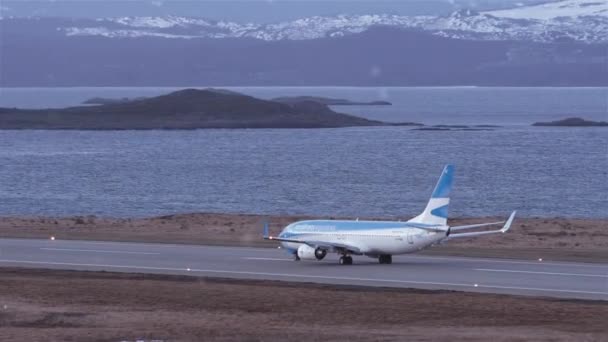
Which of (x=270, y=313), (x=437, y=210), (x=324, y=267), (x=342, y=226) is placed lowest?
(x=324, y=267)

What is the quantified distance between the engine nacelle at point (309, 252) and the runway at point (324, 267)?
1.11 feet

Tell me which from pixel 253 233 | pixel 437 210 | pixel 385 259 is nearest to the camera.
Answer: pixel 437 210

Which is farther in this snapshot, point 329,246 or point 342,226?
point 342,226

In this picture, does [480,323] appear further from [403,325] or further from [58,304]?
[58,304]

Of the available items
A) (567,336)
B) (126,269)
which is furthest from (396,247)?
(567,336)

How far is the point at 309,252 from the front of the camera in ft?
171

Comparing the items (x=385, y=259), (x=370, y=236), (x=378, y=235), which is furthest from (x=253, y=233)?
(x=378, y=235)

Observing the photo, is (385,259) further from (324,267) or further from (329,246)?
(324,267)

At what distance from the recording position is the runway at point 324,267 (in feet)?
145

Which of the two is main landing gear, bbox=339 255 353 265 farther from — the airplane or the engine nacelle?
the engine nacelle

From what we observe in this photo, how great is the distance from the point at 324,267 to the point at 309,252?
178 centimetres

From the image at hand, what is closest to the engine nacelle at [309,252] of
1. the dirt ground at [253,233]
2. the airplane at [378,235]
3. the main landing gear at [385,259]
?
the airplane at [378,235]

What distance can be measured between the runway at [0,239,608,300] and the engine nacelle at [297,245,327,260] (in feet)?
1.11

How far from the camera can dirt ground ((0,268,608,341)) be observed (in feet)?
102
